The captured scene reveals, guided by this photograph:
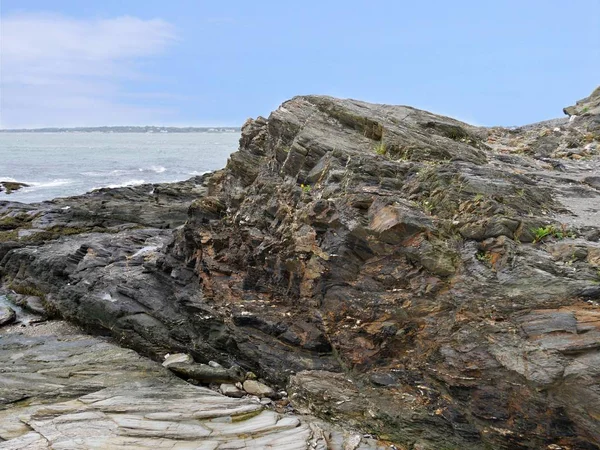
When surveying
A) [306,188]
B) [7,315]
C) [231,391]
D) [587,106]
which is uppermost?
[587,106]

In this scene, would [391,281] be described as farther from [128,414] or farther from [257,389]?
[128,414]

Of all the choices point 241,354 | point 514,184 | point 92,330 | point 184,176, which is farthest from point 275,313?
point 184,176

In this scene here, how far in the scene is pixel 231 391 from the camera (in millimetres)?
11492

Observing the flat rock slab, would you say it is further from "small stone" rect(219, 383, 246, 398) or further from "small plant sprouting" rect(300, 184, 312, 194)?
"small plant sprouting" rect(300, 184, 312, 194)

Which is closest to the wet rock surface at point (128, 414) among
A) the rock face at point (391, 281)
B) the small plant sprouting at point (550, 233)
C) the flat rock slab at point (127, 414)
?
the flat rock slab at point (127, 414)

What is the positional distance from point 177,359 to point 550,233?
29.7ft

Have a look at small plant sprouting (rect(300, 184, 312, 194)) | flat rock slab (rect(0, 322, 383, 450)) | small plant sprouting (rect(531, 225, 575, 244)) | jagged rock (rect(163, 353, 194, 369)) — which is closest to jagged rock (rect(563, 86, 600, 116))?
small plant sprouting (rect(531, 225, 575, 244))

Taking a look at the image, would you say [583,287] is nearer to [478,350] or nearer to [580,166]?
[478,350]

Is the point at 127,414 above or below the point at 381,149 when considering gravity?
below

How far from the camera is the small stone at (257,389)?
11.4m

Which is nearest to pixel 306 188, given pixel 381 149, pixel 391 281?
pixel 381 149

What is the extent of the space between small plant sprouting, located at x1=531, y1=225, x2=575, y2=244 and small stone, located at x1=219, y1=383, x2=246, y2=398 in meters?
6.83

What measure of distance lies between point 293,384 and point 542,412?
5016mm

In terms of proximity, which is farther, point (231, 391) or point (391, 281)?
point (231, 391)
